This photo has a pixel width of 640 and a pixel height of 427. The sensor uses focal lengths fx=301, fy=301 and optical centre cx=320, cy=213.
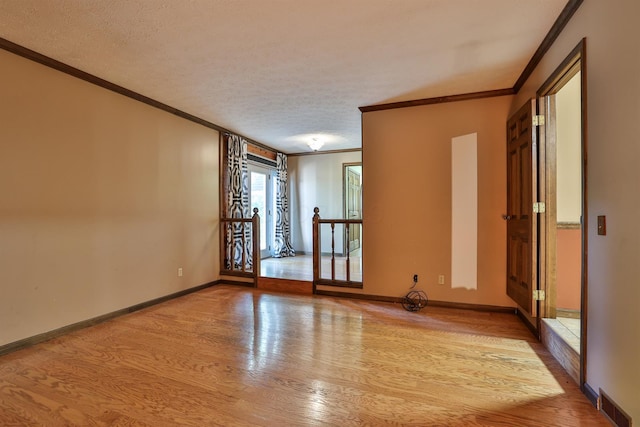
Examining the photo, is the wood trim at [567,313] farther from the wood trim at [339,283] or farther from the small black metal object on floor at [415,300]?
the wood trim at [339,283]

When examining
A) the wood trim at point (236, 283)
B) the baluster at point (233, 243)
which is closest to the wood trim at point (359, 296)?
the wood trim at point (236, 283)

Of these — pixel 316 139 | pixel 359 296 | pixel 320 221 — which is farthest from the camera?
pixel 316 139

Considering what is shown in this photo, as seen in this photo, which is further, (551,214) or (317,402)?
(551,214)

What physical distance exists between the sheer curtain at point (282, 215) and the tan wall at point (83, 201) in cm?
244

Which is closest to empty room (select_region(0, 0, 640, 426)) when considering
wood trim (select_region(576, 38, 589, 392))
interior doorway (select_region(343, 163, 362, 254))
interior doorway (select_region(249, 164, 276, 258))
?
wood trim (select_region(576, 38, 589, 392))

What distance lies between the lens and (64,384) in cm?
205

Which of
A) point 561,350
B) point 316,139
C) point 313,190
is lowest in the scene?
point 561,350

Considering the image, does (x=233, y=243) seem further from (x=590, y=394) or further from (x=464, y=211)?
(x=590, y=394)

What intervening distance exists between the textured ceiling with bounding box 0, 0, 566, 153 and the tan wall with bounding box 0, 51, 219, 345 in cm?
38

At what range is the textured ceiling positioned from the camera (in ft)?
6.86

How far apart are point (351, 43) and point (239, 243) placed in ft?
11.8

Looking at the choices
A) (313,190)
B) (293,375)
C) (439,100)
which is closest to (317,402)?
(293,375)

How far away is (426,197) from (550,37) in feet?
6.28

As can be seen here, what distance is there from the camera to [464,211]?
143 inches
